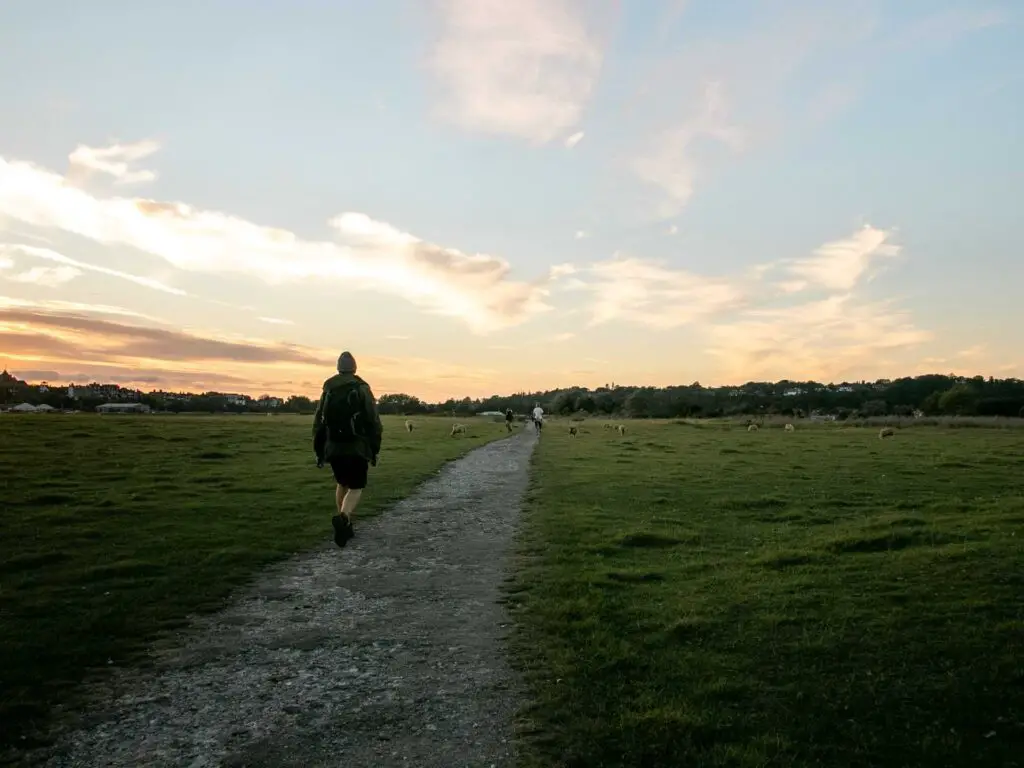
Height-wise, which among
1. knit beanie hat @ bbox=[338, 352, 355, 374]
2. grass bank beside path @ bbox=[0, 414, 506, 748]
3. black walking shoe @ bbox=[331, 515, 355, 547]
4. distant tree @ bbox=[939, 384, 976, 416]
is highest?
distant tree @ bbox=[939, 384, 976, 416]

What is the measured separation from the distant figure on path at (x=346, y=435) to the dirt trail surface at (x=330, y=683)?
6.78ft

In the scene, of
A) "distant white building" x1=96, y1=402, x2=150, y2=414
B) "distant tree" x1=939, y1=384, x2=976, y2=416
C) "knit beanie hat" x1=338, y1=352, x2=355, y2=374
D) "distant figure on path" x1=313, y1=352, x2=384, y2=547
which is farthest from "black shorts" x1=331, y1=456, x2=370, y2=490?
"distant tree" x1=939, y1=384, x2=976, y2=416

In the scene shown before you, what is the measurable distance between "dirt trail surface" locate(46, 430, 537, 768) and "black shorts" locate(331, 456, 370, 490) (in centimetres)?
212

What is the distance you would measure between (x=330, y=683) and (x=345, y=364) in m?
8.32

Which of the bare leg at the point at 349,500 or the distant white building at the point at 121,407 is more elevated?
the distant white building at the point at 121,407

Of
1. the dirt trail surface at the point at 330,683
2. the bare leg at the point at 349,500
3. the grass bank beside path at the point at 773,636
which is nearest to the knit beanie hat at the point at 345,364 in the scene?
the bare leg at the point at 349,500

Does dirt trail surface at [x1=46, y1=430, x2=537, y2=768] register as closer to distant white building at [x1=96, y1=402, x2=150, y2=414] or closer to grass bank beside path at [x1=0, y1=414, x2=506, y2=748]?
grass bank beside path at [x1=0, y1=414, x2=506, y2=748]

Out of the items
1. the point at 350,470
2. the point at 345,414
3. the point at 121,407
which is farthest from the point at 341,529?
the point at 121,407

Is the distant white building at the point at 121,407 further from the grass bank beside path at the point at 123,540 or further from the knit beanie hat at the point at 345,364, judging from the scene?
the knit beanie hat at the point at 345,364

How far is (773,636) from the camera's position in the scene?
8.25 metres

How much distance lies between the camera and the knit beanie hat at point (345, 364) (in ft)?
46.3

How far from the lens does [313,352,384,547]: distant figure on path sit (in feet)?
44.1

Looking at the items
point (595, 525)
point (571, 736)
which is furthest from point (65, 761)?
point (595, 525)

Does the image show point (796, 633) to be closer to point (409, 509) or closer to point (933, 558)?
point (933, 558)
